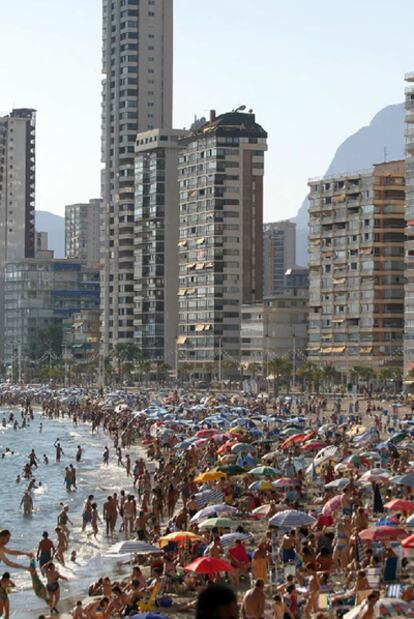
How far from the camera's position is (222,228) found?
506 ft

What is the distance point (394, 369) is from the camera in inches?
4943

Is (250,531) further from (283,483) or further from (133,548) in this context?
(133,548)

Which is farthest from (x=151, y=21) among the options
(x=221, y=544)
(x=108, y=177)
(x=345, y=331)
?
(x=221, y=544)

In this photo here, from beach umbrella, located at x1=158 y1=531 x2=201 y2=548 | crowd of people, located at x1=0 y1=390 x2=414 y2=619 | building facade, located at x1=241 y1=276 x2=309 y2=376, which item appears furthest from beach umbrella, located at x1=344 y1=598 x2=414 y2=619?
building facade, located at x1=241 y1=276 x2=309 y2=376

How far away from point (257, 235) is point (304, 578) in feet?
428

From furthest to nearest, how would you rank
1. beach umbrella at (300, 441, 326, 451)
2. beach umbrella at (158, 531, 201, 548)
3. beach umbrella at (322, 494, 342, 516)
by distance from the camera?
beach umbrella at (300, 441, 326, 451), beach umbrella at (322, 494, 342, 516), beach umbrella at (158, 531, 201, 548)

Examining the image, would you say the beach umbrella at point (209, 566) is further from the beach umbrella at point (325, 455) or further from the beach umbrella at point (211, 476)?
the beach umbrella at point (325, 455)

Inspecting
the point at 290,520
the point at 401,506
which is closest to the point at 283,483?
the point at 401,506

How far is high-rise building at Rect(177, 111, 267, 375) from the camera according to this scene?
152750 mm

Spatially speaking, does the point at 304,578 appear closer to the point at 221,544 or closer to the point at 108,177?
the point at 221,544

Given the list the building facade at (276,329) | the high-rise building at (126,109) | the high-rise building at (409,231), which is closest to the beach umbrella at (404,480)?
the high-rise building at (409,231)

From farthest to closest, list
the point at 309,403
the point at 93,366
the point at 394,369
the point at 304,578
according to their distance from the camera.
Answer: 1. the point at 93,366
2. the point at 394,369
3. the point at 309,403
4. the point at 304,578

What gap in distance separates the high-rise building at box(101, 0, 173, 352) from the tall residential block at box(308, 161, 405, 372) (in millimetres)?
41386

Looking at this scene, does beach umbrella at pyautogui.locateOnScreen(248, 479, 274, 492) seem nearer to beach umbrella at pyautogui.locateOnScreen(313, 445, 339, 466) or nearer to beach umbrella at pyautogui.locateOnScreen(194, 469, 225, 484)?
beach umbrella at pyautogui.locateOnScreen(194, 469, 225, 484)
